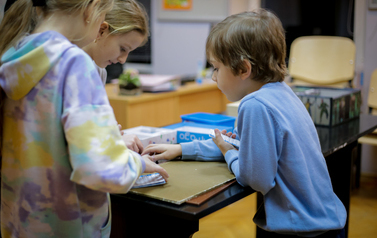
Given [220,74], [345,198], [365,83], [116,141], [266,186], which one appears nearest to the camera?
[116,141]

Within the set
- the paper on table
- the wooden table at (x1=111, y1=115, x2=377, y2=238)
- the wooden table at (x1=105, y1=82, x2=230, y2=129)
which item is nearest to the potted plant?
the wooden table at (x1=105, y1=82, x2=230, y2=129)

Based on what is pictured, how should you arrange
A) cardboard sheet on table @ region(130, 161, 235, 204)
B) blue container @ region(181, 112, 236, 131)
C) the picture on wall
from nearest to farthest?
cardboard sheet on table @ region(130, 161, 235, 204) < blue container @ region(181, 112, 236, 131) < the picture on wall

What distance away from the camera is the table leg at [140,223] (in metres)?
1.22

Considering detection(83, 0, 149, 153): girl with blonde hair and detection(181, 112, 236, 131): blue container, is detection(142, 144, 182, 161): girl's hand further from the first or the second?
detection(181, 112, 236, 131): blue container

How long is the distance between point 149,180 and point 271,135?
0.35 m

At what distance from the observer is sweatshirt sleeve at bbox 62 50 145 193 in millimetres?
835

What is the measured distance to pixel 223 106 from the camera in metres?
4.28

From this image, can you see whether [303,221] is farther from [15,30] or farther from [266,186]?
[15,30]

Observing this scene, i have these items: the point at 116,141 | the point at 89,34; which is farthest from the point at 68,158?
the point at 89,34

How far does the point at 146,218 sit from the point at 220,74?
1.56ft

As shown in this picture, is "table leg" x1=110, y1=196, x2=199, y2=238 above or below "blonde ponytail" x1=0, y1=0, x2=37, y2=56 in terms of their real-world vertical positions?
below

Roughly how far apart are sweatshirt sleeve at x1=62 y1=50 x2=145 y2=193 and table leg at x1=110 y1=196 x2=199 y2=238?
14.1 inches

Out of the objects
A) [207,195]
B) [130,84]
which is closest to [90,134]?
[207,195]

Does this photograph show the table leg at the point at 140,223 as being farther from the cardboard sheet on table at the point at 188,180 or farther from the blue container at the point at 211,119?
the blue container at the point at 211,119
